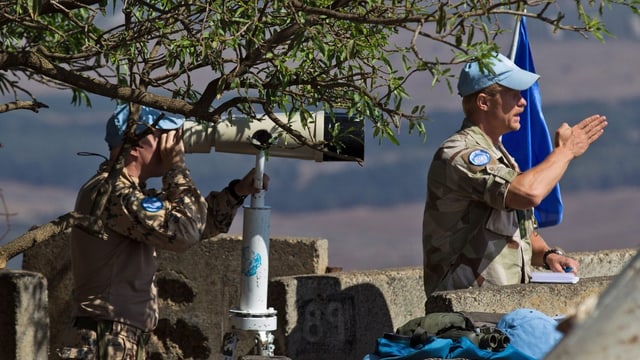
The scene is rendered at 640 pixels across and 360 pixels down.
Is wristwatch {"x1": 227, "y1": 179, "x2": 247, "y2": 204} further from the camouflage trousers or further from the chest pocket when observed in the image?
the chest pocket

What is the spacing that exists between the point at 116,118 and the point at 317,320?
155cm

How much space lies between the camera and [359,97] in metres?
4.67

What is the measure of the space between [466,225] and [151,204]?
1496mm

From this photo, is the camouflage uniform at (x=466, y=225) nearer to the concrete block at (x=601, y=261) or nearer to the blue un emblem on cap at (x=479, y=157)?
the blue un emblem on cap at (x=479, y=157)

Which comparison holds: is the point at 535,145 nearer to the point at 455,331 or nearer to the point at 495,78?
the point at 495,78

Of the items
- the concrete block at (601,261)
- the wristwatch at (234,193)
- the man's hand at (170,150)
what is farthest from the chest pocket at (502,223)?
the concrete block at (601,261)

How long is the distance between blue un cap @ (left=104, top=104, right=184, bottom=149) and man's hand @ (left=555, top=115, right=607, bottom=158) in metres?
1.75

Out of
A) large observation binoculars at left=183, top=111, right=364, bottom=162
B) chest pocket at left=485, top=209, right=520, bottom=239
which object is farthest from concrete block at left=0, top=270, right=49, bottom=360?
chest pocket at left=485, top=209, right=520, bottom=239

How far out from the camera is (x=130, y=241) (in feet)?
17.4

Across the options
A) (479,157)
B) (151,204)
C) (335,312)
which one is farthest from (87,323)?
(479,157)

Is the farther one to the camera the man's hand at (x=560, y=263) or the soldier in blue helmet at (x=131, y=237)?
the man's hand at (x=560, y=263)

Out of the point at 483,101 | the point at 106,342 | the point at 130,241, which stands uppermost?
the point at 483,101

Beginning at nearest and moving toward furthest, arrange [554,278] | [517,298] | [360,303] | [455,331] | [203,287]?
[455,331], [517,298], [554,278], [360,303], [203,287]

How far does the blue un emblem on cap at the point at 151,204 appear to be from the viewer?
516 centimetres
